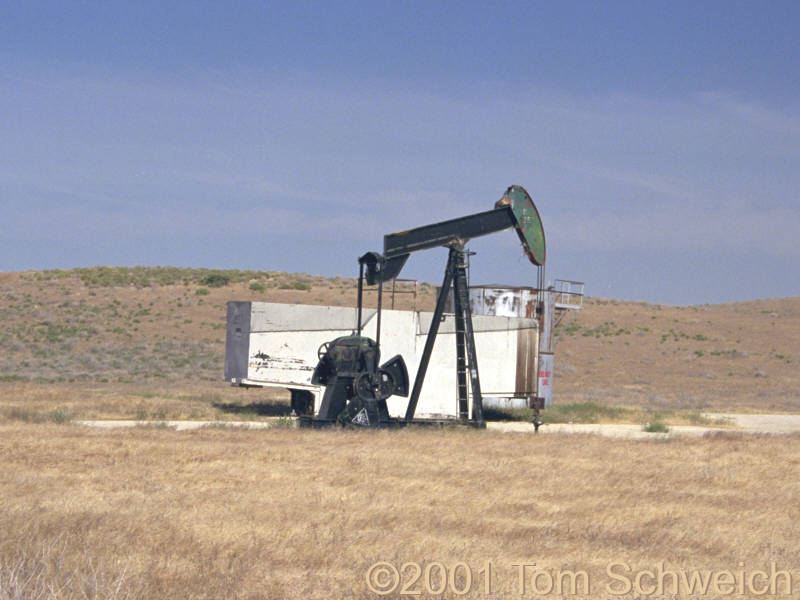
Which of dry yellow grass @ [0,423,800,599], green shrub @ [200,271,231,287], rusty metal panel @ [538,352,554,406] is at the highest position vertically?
green shrub @ [200,271,231,287]

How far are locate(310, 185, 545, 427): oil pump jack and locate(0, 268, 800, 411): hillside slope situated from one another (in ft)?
40.5

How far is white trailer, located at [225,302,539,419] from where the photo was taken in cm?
1872

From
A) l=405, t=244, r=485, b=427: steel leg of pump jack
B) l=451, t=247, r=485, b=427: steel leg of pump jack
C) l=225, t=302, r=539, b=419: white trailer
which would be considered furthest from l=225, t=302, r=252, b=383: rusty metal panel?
l=451, t=247, r=485, b=427: steel leg of pump jack

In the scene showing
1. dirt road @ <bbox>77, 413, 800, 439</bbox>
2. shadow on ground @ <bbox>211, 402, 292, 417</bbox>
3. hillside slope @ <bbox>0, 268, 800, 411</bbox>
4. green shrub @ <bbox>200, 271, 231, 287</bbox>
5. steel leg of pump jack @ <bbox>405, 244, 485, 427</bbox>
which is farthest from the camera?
A: green shrub @ <bbox>200, 271, 231, 287</bbox>

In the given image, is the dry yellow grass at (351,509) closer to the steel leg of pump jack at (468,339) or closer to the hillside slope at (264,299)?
the steel leg of pump jack at (468,339)

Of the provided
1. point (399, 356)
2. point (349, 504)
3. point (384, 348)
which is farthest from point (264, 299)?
point (349, 504)

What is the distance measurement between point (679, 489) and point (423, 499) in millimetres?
3244

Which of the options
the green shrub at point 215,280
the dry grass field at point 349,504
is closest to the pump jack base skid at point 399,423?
the dry grass field at point 349,504

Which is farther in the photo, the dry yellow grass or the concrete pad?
the concrete pad

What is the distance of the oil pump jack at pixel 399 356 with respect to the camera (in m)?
15.7

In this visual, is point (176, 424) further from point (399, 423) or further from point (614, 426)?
point (614, 426)

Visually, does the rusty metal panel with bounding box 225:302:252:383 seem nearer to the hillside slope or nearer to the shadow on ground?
the shadow on ground

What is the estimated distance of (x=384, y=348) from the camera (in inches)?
769

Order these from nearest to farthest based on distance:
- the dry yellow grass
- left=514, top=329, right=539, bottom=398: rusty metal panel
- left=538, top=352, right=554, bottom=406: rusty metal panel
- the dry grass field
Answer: the dry grass field < the dry yellow grass < left=514, top=329, right=539, bottom=398: rusty metal panel < left=538, top=352, right=554, bottom=406: rusty metal panel
